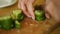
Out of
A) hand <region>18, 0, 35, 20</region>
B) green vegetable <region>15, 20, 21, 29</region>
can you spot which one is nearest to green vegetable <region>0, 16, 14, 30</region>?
green vegetable <region>15, 20, 21, 29</region>

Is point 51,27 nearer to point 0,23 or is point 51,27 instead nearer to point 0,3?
point 0,23

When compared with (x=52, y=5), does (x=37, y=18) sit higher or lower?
lower

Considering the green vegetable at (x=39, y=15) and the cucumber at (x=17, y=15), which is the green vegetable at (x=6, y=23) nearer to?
the cucumber at (x=17, y=15)

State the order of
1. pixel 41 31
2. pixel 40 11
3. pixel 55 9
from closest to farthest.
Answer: pixel 55 9, pixel 41 31, pixel 40 11

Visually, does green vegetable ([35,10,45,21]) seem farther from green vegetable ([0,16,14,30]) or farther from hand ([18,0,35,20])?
green vegetable ([0,16,14,30])

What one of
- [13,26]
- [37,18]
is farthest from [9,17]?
[37,18]

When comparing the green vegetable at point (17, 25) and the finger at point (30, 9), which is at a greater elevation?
the finger at point (30, 9)

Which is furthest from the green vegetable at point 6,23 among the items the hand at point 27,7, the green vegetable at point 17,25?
the hand at point 27,7

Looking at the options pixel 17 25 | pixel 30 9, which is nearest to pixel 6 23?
pixel 17 25

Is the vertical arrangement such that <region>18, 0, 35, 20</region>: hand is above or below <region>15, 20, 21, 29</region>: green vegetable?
above

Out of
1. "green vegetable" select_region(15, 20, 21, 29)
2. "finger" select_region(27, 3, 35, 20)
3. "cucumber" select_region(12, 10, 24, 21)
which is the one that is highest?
"finger" select_region(27, 3, 35, 20)

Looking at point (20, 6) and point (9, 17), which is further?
point (20, 6)
